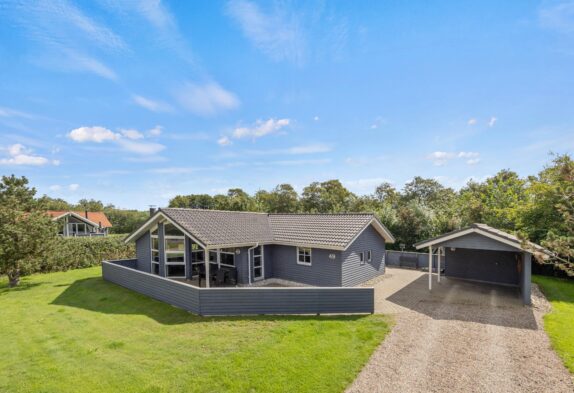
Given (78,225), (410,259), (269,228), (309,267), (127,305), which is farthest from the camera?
Result: (78,225)

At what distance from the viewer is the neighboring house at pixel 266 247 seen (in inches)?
533

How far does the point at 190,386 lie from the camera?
585cm

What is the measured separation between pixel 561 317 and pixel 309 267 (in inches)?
371

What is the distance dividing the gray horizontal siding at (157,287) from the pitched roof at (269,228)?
2.06 meters

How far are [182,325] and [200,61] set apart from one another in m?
12.4

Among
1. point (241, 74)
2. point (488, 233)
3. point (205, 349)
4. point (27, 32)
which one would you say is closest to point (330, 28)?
point (241, 74)

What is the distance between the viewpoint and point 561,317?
9.74 meters

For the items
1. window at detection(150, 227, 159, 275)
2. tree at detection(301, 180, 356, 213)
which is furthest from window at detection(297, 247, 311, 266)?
tree at detection(301, 180, 356, 213)

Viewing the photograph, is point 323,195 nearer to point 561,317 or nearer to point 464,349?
point 561,317

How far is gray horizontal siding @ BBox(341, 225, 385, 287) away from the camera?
1380cm

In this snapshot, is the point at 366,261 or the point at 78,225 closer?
the point at 366,261

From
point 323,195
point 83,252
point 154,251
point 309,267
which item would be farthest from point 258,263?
point 323,195

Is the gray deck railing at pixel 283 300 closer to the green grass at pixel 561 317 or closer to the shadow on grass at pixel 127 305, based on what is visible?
the shadow on grass at pixel 127 305

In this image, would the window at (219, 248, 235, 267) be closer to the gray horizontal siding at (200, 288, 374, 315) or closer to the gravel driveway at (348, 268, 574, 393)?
the gray horizontal siding at (200, 288, 374, 315)
